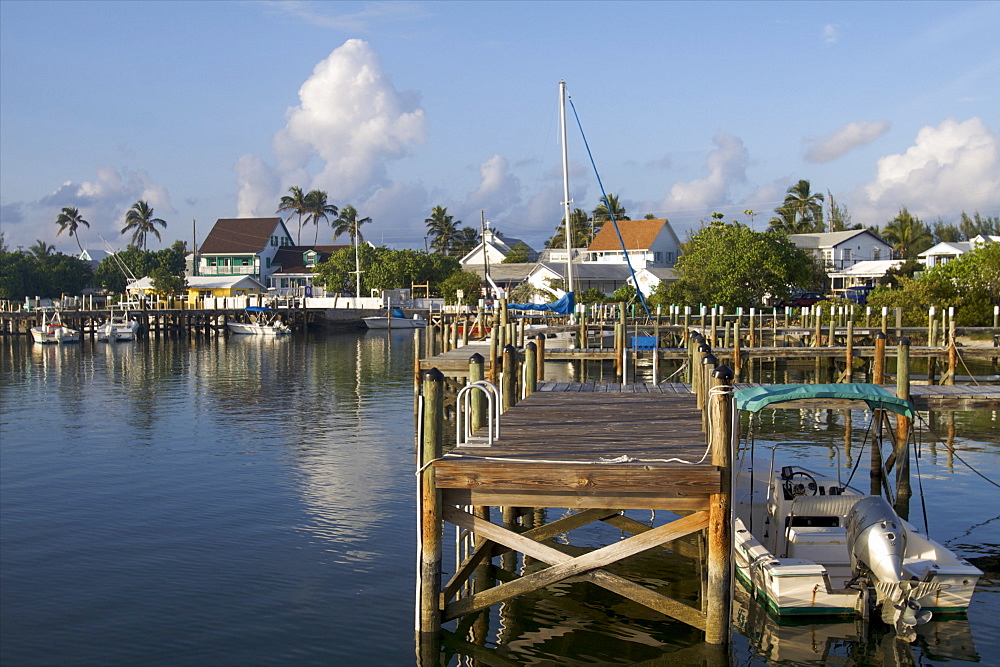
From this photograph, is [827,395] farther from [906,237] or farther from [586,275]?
[906,237]

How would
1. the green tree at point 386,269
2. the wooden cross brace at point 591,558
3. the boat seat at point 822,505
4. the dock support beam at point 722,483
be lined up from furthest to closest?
the green tree at point 386,269 < the boat seat at point 822,505 < the wooden cross brace at point 591,558 < the dock support beam at point 722,483

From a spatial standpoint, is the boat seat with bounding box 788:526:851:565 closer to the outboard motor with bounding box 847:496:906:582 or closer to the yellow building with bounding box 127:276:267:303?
the outboard motor with bounding box 847:496:906:582

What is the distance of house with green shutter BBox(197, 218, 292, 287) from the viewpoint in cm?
11694

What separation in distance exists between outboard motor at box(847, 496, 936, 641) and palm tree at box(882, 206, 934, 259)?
9205cm

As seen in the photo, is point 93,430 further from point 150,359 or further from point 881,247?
point 881,247

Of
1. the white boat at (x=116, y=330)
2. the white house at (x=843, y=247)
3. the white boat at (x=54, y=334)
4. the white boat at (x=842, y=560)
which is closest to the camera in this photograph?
the white boat at (x=842, y=560)

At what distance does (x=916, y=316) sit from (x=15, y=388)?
151ft

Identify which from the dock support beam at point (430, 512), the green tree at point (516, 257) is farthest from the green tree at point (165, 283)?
the dock support beam at point (430, 512)

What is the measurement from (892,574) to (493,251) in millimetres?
112300

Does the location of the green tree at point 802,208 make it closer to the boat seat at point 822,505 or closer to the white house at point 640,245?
the white house at point 640,245

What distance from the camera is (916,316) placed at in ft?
167

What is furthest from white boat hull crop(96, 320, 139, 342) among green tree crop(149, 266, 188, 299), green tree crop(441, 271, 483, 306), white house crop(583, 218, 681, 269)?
white house crop(583, 218, 681, 269)

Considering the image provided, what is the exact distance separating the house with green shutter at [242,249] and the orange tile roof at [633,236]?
146 feet

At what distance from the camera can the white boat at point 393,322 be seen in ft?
302
